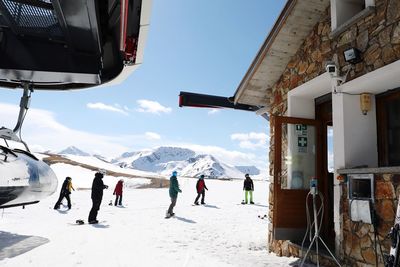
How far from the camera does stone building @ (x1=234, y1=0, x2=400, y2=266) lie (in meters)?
4.92

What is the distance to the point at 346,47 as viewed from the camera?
19.1 ft

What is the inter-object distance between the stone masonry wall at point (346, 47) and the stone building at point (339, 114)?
0.02 metres

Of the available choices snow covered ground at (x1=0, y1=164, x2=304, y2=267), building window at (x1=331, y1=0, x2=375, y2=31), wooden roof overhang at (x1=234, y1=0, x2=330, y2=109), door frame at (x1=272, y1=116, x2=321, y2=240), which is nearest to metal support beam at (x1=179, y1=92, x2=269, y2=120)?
wooden roof overhang at (x1=234, y1=0, x2=330, y2=109)

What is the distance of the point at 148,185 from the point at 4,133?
31786 mm

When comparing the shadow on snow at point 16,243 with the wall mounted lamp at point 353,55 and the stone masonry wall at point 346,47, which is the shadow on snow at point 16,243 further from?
the wall mounted lamp at point 353,55

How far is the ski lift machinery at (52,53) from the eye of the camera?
2379 millimetres

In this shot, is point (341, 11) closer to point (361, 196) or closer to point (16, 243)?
point (361, 196)

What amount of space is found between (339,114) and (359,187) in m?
1.22

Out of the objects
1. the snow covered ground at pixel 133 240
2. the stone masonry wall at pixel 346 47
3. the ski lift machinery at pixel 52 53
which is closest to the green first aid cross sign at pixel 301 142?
the stone masonry wall at pixel 346 47

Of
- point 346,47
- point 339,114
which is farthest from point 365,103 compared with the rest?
point 346,47

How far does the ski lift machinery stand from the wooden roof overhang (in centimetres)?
453

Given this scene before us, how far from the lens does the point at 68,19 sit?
254 centimetres

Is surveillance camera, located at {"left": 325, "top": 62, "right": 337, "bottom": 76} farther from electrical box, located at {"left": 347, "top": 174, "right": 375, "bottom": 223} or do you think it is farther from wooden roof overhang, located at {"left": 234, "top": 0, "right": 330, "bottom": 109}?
electrical box, located at {"left": 347, "top": 174, "right": 375, "bottom": 223}

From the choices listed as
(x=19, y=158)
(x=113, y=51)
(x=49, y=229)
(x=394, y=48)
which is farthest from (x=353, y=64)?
(x=49, y=229)
